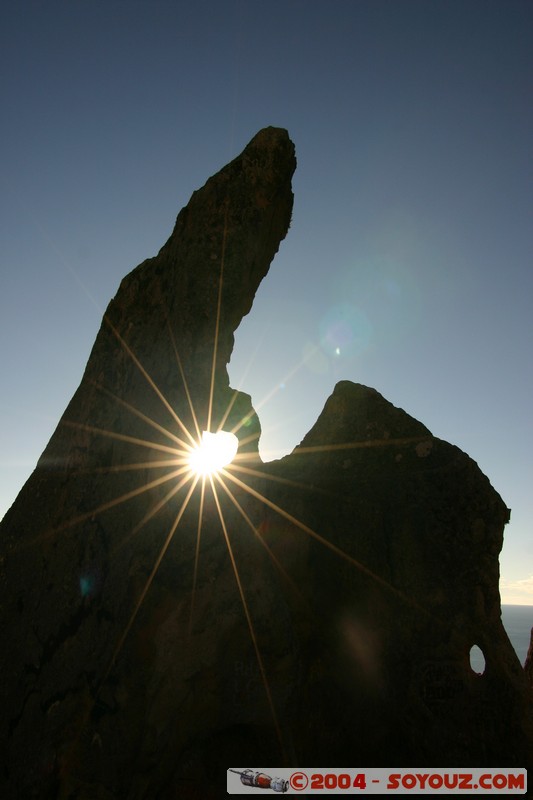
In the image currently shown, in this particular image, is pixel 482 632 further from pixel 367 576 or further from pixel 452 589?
pixel 367 576

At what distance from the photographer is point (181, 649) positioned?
6219 millimetres

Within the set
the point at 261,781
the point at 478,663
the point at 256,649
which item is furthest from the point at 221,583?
the point at 478,663

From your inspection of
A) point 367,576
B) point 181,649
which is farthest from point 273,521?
point 181,649

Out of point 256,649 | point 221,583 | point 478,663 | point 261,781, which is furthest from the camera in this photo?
point 478,663

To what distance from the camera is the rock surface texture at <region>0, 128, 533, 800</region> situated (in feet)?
19.8

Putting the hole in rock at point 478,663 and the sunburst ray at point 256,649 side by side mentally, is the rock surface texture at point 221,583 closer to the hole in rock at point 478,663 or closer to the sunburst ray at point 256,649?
the sunburst ray at point 256,649

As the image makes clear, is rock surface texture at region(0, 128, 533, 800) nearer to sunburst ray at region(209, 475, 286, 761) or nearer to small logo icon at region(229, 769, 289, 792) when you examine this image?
sunburst ray at region(209, 475, 286, 761)

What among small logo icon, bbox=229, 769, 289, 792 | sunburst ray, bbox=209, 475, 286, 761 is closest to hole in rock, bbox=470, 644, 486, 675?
sunburst ray, bbox=209, 475, 286, 761

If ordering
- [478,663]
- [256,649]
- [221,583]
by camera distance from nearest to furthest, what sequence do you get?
[256,649] < [221,583] < [478,663]

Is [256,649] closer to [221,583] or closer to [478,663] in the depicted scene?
[221,583]

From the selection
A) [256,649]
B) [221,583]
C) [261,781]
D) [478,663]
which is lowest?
[478,663]

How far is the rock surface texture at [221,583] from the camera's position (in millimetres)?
6043

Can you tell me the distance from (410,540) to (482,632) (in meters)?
1.46

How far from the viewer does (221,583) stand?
21.6 feet
